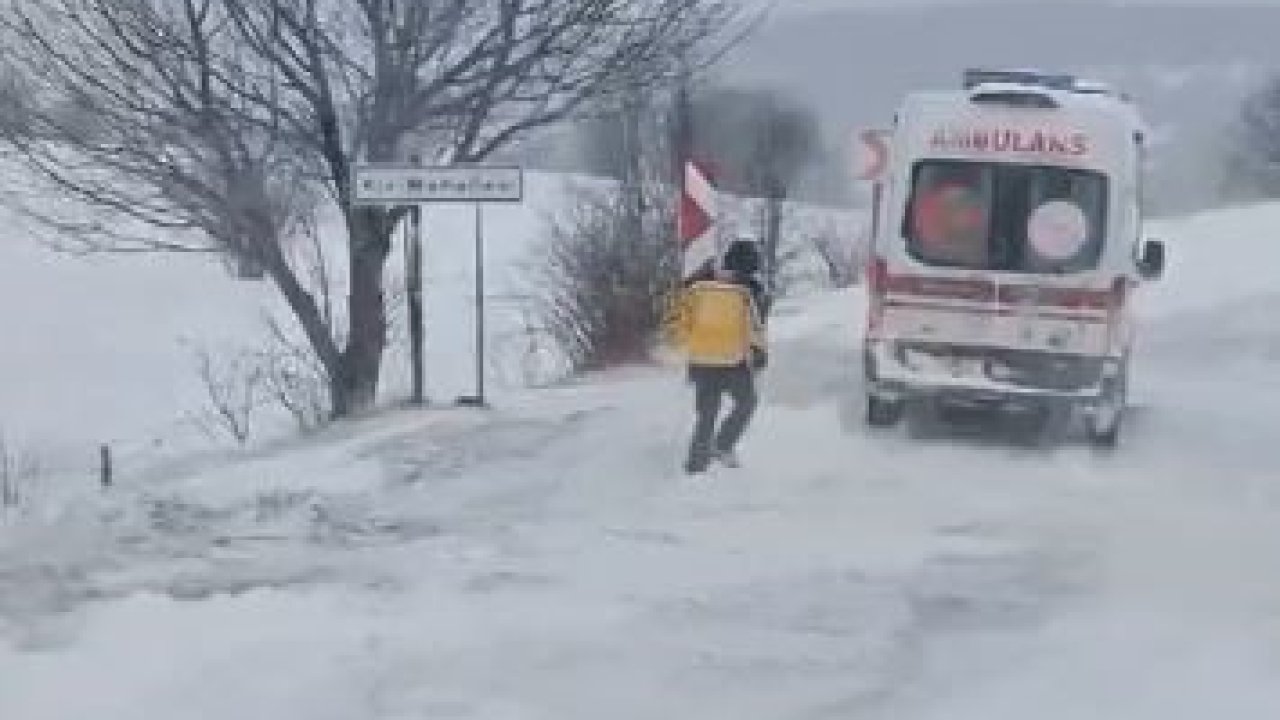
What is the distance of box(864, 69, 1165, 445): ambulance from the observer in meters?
16.0

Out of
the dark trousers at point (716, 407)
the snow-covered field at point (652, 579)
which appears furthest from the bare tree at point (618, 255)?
the dark trousers at point (716, 407)

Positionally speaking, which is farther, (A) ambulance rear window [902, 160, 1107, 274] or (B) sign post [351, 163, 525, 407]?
(B) sign post [351, 163, 525, 407]

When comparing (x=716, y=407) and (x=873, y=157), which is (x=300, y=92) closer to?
(x=873, y=157)

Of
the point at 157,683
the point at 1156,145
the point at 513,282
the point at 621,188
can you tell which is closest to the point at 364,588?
the point at 157,683

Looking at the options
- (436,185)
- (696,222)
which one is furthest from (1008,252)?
(436,185)

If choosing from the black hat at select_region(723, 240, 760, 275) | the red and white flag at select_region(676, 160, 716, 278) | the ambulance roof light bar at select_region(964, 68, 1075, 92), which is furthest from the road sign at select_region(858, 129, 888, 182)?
the black hat at select_region(723, 240, 760, 275)

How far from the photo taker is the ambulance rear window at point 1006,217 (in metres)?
16.0

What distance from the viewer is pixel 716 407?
14266 mm

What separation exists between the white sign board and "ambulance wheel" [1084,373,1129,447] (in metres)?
4.37

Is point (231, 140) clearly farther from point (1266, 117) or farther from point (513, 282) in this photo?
point (1266, 117)

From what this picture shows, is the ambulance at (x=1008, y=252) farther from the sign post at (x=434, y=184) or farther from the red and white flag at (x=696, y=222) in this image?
the sign post at (x=434, y=184)

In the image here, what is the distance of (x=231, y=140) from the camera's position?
74.2 feet

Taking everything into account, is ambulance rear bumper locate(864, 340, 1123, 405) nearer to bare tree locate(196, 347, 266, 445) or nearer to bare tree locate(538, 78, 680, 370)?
bare tree locate(538, 78, 680, 370)

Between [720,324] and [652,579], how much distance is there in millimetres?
3101
